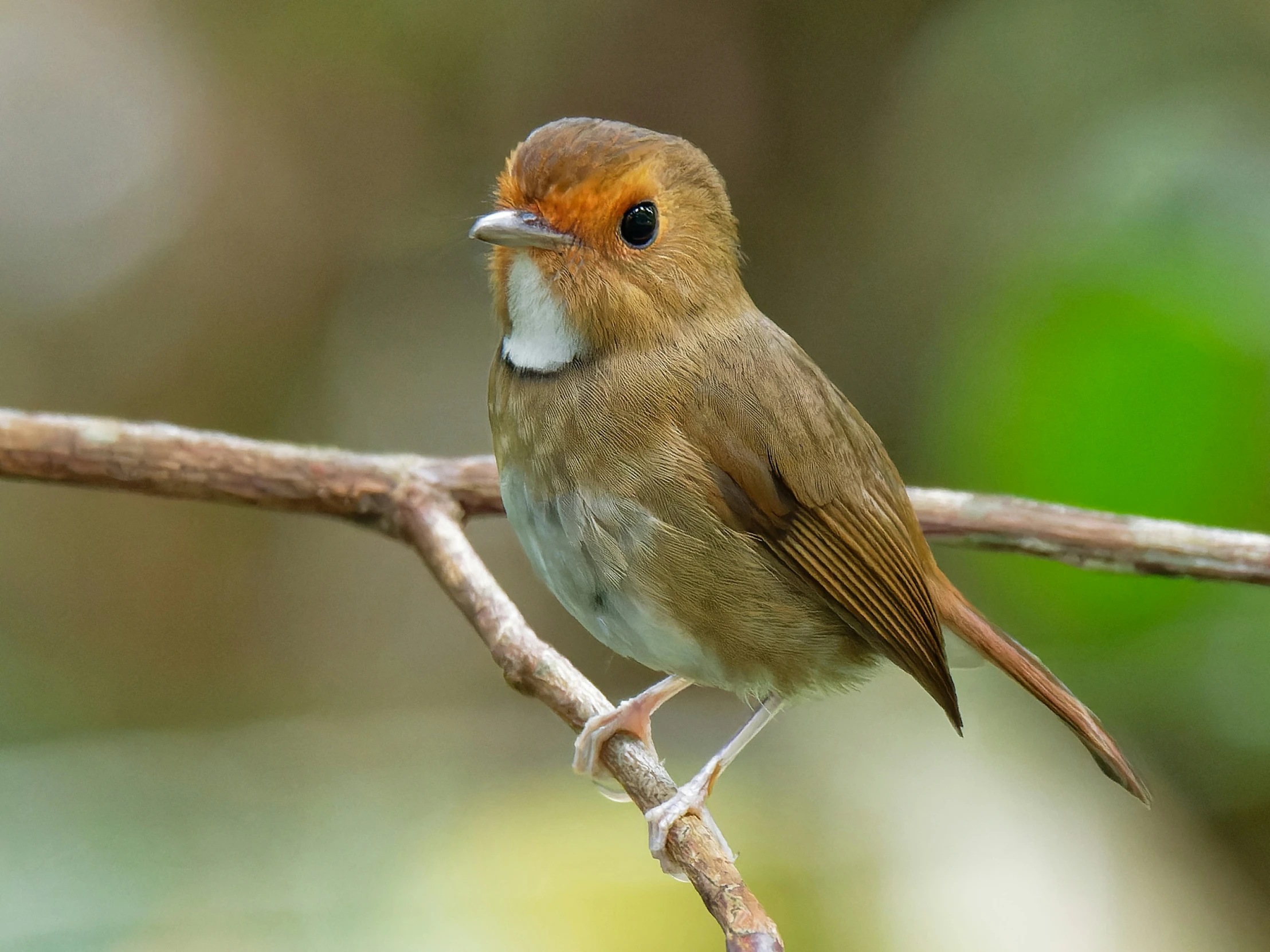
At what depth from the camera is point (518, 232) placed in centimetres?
200

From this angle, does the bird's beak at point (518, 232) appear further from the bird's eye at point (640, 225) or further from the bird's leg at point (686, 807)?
the bird's leg at point (686, 807)

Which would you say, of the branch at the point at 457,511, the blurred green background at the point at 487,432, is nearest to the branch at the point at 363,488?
the branch at the point at 457,511

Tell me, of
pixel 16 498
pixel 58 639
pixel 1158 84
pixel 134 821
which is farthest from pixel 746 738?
pixel 16 498

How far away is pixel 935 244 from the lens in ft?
14.5

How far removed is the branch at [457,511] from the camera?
220 centimetres

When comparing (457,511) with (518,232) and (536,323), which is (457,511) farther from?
(518,232)

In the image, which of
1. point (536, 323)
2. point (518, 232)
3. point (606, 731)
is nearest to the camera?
point (518, 232)

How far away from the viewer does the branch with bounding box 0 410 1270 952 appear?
2.20 meters

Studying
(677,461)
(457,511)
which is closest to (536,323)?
(677,461)

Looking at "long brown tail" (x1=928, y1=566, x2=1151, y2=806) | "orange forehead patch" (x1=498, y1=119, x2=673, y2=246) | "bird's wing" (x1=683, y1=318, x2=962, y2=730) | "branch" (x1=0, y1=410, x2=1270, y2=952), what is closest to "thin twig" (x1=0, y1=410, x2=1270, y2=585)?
"branch" (x1=0, y1=410, x2=1270, y2=952)

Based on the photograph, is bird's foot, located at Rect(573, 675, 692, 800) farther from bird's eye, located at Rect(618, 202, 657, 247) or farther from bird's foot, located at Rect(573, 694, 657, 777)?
bird's eye, located at Rect(618, 202, 657, 247)

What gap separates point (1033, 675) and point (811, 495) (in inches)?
22.0

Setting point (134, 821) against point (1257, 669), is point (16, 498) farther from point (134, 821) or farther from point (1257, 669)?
point (1257, 669)

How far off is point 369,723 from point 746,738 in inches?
72.9
